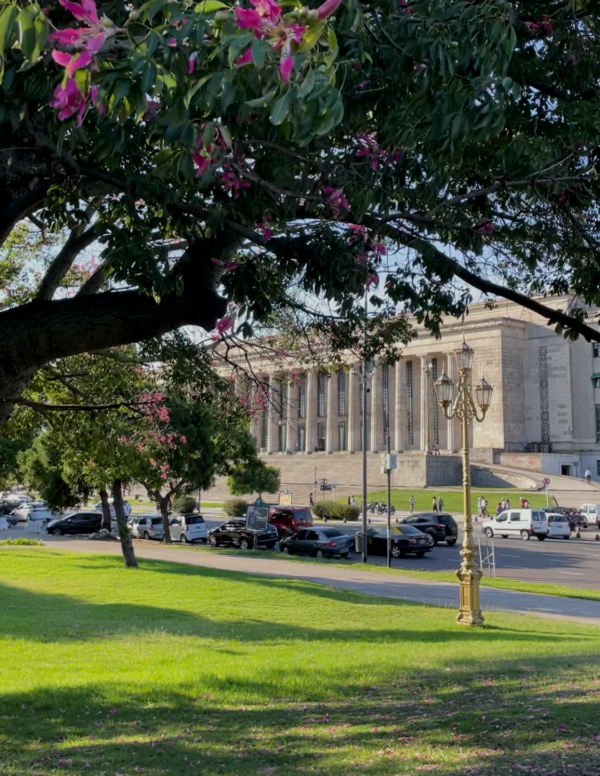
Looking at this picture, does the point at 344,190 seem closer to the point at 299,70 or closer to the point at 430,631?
the point at 299,70

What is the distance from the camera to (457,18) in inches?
210

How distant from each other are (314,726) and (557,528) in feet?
123

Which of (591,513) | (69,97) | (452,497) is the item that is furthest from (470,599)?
(452,497)

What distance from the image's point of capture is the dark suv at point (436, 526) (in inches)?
1569

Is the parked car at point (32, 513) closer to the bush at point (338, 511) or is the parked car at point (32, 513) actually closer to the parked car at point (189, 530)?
the parked car at point (189, 530)

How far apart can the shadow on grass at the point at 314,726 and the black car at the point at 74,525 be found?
40.8m

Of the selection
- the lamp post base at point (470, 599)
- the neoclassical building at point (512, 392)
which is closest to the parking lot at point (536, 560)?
the lamp post base at point (470, 599)

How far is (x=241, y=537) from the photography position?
3850cm

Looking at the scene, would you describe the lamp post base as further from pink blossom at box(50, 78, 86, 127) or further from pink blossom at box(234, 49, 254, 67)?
pink blossom at box(234, 49, 254, 67)

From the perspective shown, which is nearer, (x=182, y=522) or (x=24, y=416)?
(x=24, y=416)

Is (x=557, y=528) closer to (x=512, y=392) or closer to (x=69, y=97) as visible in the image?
(x=512, y=392)

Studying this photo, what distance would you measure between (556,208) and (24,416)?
1099 cm

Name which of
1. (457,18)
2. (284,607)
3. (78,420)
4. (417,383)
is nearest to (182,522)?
(284,607)

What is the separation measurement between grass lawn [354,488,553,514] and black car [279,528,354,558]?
81.3 ft
